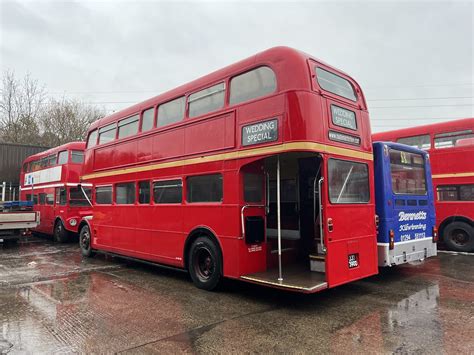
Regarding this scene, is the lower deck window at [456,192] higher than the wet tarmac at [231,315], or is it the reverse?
the lower deck window at [456,192]

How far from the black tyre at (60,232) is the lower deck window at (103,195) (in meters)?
5.50

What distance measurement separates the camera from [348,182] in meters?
5.89

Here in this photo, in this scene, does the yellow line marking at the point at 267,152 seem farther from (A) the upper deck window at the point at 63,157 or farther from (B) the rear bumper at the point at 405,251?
(A) the upper deck window at the point at 63,157

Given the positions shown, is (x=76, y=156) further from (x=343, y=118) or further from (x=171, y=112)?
(x=343, y=118)

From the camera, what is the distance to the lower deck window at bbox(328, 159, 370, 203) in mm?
5562

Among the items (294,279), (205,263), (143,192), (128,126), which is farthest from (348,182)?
(128,126)

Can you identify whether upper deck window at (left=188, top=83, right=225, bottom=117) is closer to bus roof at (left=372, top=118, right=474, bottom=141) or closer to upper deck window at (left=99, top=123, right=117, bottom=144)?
upper deck window at (left=99, top=123, right=117, bottom=144)

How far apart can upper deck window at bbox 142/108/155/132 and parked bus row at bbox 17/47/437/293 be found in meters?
0.03

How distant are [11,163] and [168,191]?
20.1 meters

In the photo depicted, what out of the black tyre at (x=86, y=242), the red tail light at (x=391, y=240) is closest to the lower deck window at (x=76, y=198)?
the black tyre at (x=86, y=242)

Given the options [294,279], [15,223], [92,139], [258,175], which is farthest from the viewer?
[15,223]

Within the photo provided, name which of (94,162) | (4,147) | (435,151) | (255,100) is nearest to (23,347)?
(255,100)

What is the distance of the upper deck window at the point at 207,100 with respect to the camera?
6.53 metres

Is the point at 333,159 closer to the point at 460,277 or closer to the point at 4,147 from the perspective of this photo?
the point at 460,277
